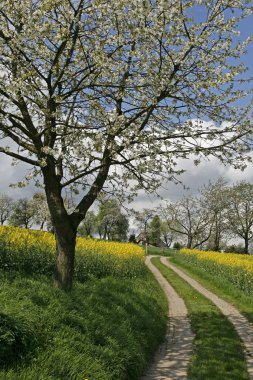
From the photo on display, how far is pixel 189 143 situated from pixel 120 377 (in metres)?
5.53

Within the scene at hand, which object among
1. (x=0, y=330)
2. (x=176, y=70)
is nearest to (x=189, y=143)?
(x=176, y=70)

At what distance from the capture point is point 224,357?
10.5 meters

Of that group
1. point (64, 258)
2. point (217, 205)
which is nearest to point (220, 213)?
point (217, 205)

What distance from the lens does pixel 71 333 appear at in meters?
8.30

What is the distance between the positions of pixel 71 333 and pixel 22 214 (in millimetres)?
108476

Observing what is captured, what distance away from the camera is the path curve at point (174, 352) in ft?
30.7

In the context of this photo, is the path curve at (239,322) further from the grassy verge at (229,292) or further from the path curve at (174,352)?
the path curve at (174,352)

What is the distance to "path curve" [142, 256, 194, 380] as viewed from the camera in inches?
368

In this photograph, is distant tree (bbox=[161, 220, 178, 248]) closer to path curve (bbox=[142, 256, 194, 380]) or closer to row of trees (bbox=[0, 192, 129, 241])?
row of trees (bbox=[0, 192, 129, 241])

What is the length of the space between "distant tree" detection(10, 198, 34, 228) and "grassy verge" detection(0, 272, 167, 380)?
3793 inches

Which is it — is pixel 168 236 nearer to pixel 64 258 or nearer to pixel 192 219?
pixel 192 219

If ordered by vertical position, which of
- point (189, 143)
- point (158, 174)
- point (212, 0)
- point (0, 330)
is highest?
point (212, 0)

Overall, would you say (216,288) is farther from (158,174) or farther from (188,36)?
(188,36)

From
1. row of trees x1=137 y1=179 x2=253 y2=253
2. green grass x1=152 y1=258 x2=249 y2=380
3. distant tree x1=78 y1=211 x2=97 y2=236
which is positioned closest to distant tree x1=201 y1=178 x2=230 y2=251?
row of trees x1=137 y1=179 x2=253 y2=253
